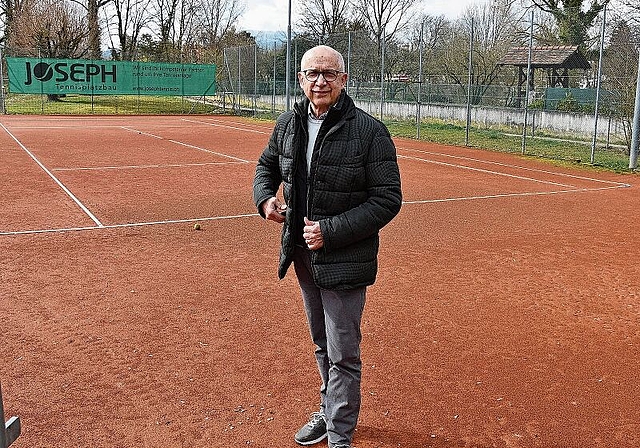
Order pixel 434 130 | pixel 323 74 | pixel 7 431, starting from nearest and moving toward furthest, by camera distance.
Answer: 1. pixel 7 431
2. pixel 323 74
3. pixel 434 130

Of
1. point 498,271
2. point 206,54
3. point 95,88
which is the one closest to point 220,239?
point 498,271

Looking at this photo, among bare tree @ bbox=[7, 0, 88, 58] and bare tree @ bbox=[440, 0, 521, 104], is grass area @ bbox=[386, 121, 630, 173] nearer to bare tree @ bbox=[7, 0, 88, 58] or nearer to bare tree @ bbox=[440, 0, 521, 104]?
bare tree @ bbox=[440, 0, 521, 104]

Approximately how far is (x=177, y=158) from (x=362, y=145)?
13459mm

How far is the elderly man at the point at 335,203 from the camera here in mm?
3049

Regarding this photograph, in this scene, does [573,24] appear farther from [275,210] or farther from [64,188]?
[275,210]

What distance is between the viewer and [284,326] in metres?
5.17

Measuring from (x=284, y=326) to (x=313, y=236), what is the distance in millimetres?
2218

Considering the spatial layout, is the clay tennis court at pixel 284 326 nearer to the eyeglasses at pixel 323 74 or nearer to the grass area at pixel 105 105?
the eyeglasses at pixel 323 74

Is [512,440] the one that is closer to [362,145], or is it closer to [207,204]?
[362,145]

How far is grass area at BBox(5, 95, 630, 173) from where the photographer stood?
17016 mm

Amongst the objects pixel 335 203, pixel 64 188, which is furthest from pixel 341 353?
pixel 64 188

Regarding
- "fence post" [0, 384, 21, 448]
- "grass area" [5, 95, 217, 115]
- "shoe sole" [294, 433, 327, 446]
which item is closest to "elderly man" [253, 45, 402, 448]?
"shoe sole" [294, 433, 327, 446]

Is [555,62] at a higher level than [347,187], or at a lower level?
higher

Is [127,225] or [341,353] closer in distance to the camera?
[341,353]
